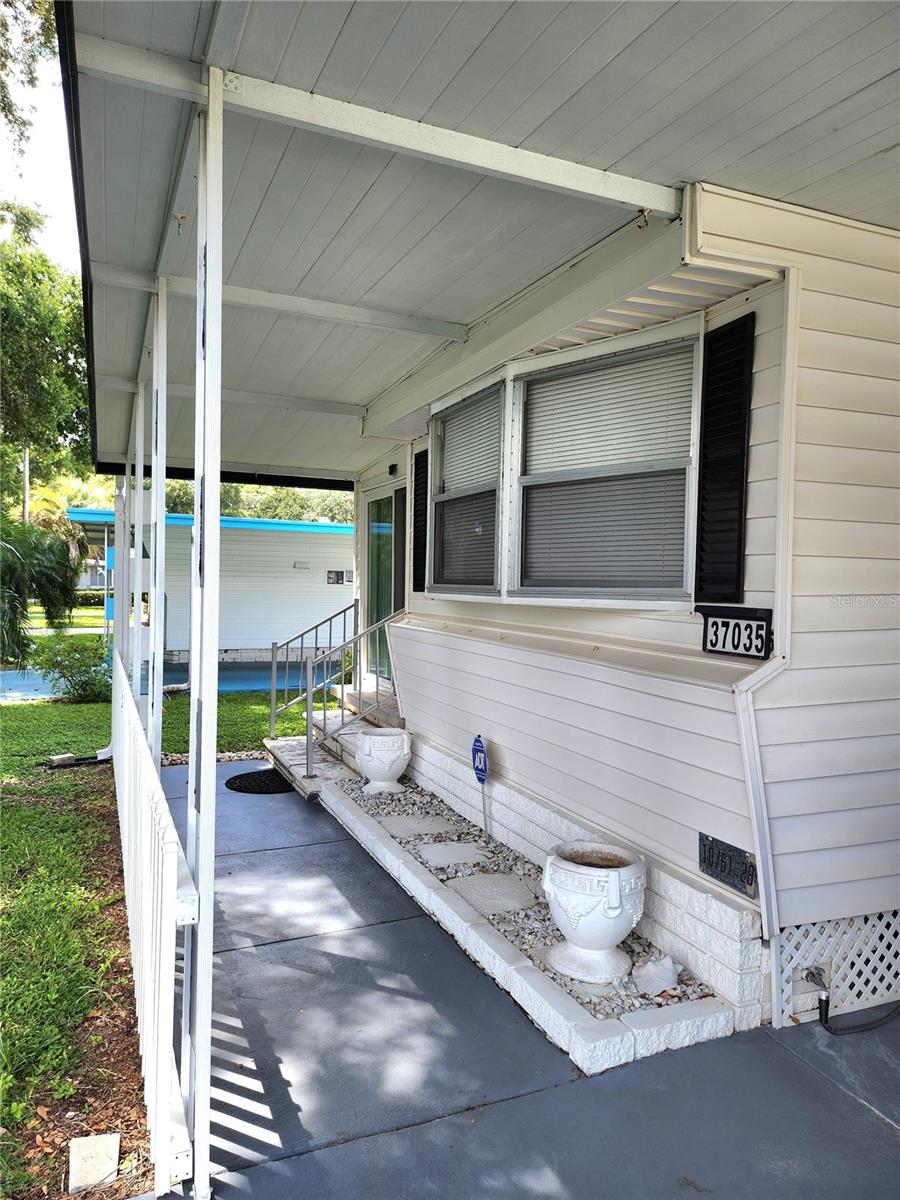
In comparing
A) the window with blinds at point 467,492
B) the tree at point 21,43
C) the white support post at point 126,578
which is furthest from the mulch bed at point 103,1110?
the tree at point 21,43

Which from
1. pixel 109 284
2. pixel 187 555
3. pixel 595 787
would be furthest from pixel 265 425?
pixel 187 555

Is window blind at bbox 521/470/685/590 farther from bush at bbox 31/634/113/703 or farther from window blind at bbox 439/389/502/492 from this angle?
bush at bbox 31/634/113/703

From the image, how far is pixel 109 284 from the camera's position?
11.1 ft

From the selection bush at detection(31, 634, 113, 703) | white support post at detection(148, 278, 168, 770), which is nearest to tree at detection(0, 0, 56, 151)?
white support post at detection(148, 278, 168, 770)

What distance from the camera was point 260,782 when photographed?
6.26 m

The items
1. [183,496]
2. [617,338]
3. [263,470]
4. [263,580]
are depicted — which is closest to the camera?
[617,338]

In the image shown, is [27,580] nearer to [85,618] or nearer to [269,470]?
[269,470]

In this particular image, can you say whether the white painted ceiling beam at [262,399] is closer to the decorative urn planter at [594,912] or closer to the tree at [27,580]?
the decorative urn planter at [594,912]

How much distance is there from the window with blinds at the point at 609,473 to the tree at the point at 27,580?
23.3ft

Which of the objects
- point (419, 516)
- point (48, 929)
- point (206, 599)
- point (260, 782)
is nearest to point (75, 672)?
point (260, 782)

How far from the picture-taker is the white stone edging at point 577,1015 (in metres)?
2.55

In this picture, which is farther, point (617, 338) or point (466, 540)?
point (466, 540)

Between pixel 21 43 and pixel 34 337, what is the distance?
4858 mm

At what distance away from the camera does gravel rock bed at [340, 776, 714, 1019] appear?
9.18ft
